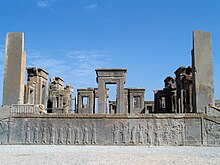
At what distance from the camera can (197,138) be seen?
45.2 ft

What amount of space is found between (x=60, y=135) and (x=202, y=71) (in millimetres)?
8246

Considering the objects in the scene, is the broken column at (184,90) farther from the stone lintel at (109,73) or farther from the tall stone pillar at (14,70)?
the tall stone pillar at (14,70)

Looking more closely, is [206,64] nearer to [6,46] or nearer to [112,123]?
[112,123]

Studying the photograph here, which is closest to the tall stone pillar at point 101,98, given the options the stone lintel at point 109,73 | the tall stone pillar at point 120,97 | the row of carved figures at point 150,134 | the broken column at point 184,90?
the stone lintel at point 109,73

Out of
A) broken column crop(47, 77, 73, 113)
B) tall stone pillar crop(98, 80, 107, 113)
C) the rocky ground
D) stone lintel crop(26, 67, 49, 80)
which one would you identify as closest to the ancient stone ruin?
tall stone pillar crop(98, 80, 107, 113)

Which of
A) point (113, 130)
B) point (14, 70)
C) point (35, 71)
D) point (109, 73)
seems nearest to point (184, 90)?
point (109, 73)

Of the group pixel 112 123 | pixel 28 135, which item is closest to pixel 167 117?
pixel 112 123

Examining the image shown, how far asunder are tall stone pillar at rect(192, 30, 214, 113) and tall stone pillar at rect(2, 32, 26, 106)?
376 inches

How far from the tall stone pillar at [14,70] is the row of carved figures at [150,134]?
5888mm

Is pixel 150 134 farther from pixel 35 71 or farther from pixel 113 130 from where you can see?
pixel 35 71

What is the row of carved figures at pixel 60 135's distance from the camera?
548 inches

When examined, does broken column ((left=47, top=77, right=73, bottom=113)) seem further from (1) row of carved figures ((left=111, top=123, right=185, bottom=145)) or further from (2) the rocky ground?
(2) the rocky ground

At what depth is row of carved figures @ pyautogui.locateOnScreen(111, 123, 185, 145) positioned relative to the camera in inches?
544

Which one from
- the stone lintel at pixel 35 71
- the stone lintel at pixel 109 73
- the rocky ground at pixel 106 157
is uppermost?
the stone lintel at pixel 35 71
